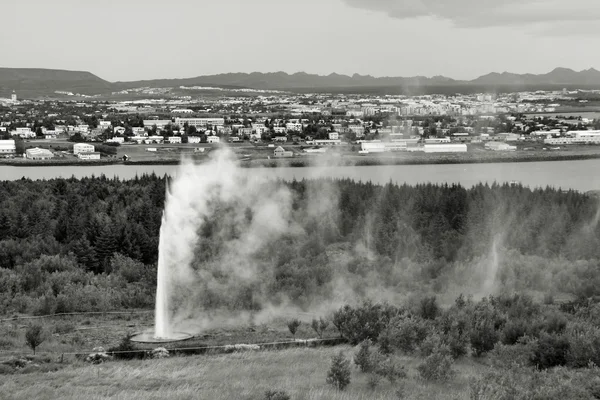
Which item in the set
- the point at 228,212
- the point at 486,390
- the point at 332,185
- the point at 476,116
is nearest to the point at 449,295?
the point at 228,212

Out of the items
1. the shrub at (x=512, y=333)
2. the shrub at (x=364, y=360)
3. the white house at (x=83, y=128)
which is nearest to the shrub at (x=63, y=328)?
the shrub at (x=364, y=360)

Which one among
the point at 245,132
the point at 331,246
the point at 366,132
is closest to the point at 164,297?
the point at 331,246

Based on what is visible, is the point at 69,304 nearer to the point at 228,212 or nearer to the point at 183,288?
the point at 183,288

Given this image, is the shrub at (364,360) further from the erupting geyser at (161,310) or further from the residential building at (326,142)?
the residential building at (326,142)

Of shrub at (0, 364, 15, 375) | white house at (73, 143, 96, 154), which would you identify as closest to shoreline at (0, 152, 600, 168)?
white house at (73, 143, 96, 154)

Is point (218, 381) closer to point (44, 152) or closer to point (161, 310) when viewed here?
point (161, 310)

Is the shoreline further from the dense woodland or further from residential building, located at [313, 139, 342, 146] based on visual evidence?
the dense woodland
